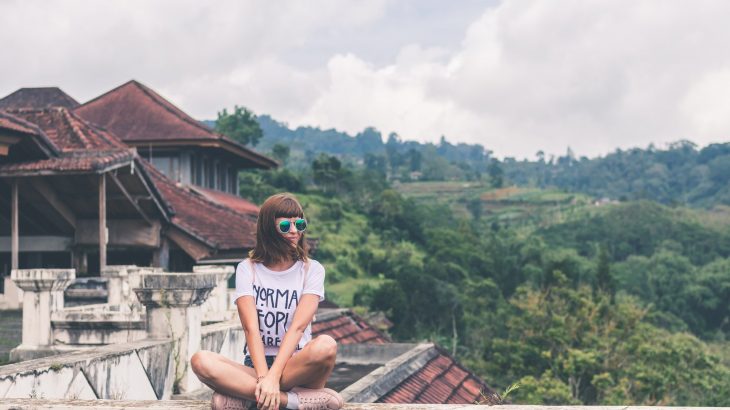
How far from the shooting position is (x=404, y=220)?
73.6m

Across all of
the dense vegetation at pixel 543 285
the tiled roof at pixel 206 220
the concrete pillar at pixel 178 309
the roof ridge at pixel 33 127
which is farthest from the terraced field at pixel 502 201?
the concrete pillar at pixel 178 309

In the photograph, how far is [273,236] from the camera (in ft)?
15.0

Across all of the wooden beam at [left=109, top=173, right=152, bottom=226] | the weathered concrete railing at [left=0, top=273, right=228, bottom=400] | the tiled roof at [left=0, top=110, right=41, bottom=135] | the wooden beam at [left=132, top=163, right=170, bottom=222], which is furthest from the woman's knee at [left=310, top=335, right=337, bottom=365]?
the wooden beam at [left=132, top=163, right=170, bottom=222]

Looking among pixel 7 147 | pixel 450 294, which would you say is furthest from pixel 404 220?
pixel 7 147

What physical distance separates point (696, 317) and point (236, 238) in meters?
53.3

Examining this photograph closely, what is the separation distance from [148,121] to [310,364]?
21351 mm

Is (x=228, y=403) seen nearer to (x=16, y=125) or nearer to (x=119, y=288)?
(x=119, y=288)

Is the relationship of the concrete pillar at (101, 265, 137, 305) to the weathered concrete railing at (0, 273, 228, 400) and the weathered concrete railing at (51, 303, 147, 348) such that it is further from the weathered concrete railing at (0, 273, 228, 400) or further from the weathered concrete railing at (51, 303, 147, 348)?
the weathered concrete railing at (0, 273, 228, 400)

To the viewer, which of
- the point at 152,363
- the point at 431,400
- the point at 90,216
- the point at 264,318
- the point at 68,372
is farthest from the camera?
the point at 90,216

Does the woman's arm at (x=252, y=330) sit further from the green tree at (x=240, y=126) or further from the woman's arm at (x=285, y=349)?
the green tree at (x=240, y=126)

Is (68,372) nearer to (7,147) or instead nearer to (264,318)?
(264,318)

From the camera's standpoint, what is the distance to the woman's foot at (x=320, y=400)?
13.7 feet

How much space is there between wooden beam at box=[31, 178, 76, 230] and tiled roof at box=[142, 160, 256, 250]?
1.96 metres

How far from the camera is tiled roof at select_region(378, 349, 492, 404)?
10289 mm
